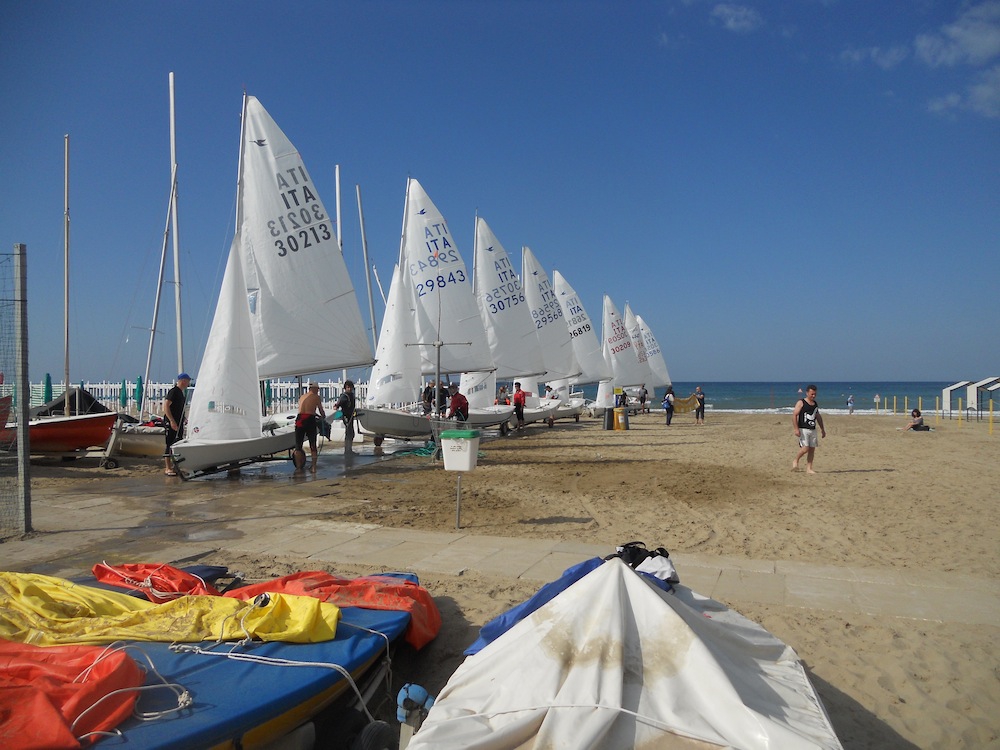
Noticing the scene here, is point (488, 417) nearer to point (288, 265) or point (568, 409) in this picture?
point (568, 409)

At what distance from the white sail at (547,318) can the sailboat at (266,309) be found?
15.5 m

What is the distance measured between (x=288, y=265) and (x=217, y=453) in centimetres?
380

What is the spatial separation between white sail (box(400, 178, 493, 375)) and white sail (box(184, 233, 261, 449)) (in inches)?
315

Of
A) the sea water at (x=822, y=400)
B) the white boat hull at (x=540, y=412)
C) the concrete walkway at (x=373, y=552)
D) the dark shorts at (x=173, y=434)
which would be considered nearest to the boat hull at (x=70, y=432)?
the dark shorts at (x=173, y=434)

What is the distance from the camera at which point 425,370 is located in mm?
18906

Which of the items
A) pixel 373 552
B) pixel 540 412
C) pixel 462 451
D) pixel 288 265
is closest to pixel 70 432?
pixel 288 265

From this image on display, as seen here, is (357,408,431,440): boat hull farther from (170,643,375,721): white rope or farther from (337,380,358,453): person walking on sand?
(170,643,375,721): white rope

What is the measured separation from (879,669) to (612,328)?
1373 inches

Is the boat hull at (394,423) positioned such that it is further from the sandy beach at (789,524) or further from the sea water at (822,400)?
the sea water at (822,400)

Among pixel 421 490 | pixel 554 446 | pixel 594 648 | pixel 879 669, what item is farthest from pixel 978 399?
pixel 594 648

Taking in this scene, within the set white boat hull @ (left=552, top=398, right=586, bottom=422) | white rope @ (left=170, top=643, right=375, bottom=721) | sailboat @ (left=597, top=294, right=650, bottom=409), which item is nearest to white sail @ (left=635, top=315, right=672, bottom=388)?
sailboat @ (left=597, top=294, right=650, bottom=409)

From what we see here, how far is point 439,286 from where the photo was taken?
19422 mm

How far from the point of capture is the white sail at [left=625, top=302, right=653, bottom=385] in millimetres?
39500

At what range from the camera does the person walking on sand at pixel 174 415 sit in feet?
38.0
